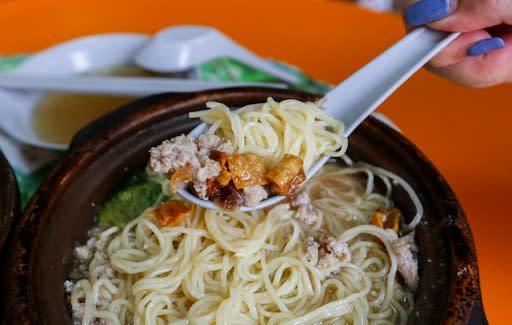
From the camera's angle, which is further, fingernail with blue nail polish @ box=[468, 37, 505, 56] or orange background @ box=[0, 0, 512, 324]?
orange background @ box=[0, 0, 512, 324]

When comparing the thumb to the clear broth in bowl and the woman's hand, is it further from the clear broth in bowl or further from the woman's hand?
the clear broth in bowl

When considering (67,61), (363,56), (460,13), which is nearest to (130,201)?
(67,61)

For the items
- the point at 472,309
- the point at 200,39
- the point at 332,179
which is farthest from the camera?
the point at 200,39

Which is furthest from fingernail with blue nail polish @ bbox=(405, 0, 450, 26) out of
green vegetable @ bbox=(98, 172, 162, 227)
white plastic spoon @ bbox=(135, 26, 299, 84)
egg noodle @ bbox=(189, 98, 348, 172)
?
green vegetable @ bbox=(98, 172, 162, 227)

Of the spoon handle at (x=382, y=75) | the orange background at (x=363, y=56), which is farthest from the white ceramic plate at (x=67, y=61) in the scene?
the spoon handle at (x=382, y=75)

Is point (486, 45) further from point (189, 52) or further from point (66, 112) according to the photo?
point (66, 112)

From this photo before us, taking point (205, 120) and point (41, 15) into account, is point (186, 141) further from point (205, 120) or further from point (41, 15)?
point (41, 15)

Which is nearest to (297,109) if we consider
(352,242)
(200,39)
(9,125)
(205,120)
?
(205,120)
